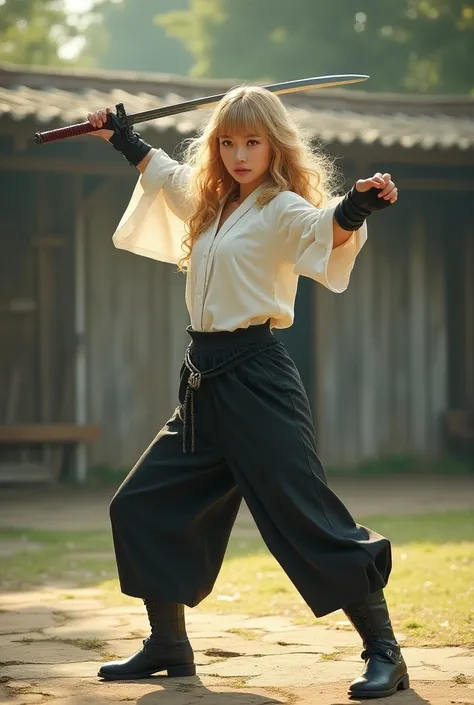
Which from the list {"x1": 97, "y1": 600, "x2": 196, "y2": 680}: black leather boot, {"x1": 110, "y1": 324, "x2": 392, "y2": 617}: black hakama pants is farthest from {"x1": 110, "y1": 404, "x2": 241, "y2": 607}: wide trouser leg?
{"x1": 97, "y1": 600, "x2": 196, "y2": 680}: black leather boot

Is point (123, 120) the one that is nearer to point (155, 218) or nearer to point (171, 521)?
point (155, 218)

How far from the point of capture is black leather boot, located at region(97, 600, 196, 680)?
3.92 metres

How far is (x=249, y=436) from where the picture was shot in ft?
12.3

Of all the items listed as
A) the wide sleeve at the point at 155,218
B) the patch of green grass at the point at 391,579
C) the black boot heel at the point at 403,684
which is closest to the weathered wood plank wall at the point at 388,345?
the patch of green grass at the point at 391,579

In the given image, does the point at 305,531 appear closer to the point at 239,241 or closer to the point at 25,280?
the point at 239,241

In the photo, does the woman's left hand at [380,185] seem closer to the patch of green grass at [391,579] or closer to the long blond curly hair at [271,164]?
the long blond curly hair at [271,164]

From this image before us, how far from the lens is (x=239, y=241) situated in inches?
149

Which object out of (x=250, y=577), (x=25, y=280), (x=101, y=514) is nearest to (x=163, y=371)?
(x=25, y=280)

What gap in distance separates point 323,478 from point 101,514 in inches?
190

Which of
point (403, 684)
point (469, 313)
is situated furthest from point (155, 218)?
point (469, 313)

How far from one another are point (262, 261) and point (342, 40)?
22.0m

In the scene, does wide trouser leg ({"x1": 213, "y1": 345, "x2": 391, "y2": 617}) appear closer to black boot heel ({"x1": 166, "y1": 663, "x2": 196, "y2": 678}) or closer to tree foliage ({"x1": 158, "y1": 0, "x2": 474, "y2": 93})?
black boot heel ({"x1": 166, "y1": 663, "x2": 196, "y2": 678})

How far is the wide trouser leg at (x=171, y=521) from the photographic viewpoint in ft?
12.6

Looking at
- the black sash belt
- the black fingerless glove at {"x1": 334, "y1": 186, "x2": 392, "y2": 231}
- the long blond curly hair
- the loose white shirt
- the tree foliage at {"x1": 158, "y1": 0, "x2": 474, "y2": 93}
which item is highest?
the tree foliage at {"x1": 158, "y1": 0, "x2": 474, "y2": 93}
